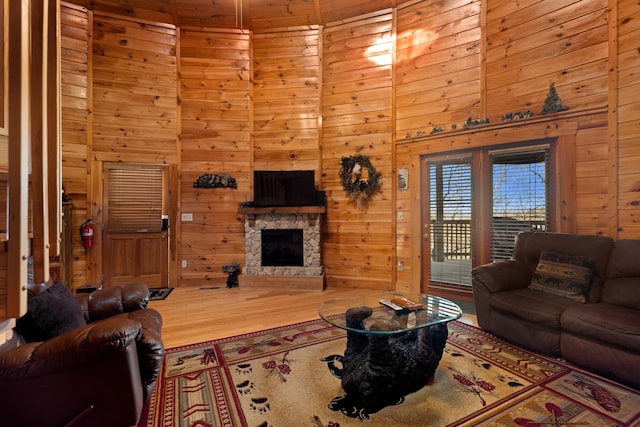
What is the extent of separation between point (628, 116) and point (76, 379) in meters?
4.92

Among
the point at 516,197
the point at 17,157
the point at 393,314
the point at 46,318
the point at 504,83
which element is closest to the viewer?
the point at 17,157

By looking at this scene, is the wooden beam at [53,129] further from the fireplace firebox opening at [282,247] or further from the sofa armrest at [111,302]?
the fireplace firebox opening at [282,247]

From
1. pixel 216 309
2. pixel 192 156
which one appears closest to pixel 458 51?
pixel 192 156

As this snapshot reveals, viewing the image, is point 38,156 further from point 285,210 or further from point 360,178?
point 360,178

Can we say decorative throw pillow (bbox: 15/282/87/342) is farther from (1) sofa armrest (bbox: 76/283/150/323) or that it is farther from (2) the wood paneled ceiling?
(2) the wood paneled ceiling

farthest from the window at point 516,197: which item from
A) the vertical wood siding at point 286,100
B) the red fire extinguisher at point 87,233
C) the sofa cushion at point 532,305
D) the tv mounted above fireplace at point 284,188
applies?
the red fire extinguisher at point 87,233

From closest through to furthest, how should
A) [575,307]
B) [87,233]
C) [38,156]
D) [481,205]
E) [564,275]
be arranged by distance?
[38,156]
[575,307]
[564,275]
[481,205]
[87,233]

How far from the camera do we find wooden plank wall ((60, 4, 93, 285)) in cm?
452

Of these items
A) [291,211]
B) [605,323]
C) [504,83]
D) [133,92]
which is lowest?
[605,323]

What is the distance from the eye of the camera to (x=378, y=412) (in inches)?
71.9

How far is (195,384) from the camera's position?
6.98 feet

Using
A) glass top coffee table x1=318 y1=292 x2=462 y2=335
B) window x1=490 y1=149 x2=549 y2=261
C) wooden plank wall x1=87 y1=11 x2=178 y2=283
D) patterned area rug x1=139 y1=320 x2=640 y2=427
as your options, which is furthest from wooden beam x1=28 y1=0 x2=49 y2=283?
window x1=490 y1=149 x2=549 y2=261

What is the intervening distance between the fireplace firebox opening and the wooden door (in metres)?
1.65

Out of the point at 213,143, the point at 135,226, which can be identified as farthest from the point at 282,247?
the point at 135,226
